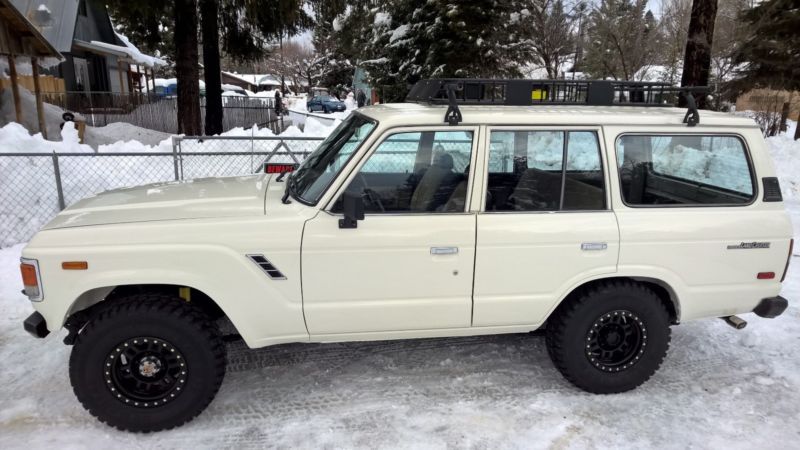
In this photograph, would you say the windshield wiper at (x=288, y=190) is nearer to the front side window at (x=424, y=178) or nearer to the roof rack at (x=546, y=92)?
the front side window at (x=424, y=178)

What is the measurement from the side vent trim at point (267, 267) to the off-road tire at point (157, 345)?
19.4 inches

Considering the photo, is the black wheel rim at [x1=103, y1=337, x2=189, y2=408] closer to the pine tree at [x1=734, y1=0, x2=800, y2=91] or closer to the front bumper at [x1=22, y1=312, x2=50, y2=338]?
the front bumper at [x1=22, y1=312, x2=50, y2=338]

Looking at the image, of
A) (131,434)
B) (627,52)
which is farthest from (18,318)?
(627,52)

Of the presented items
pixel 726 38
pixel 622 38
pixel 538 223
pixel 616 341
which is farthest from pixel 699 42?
pixel 726 38

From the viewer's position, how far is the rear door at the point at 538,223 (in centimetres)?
358

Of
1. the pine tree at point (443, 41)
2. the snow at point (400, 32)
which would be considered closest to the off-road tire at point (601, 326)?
the pine tree at point (443, 41)

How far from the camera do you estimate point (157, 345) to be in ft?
11.0

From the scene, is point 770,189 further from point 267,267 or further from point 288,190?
point 267,267

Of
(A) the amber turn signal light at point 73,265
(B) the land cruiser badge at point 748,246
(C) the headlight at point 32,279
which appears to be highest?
(B) the land cruiser badge at point 748,246

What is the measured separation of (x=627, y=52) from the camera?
20.3 meters

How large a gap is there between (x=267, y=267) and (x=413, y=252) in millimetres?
902

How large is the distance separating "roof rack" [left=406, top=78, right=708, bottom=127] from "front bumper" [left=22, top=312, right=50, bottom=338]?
2838mm

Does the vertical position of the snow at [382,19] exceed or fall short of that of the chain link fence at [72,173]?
it exceeds it

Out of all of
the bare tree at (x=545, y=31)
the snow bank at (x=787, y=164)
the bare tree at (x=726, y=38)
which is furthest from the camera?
the bare tree at (x=726, y=38)
